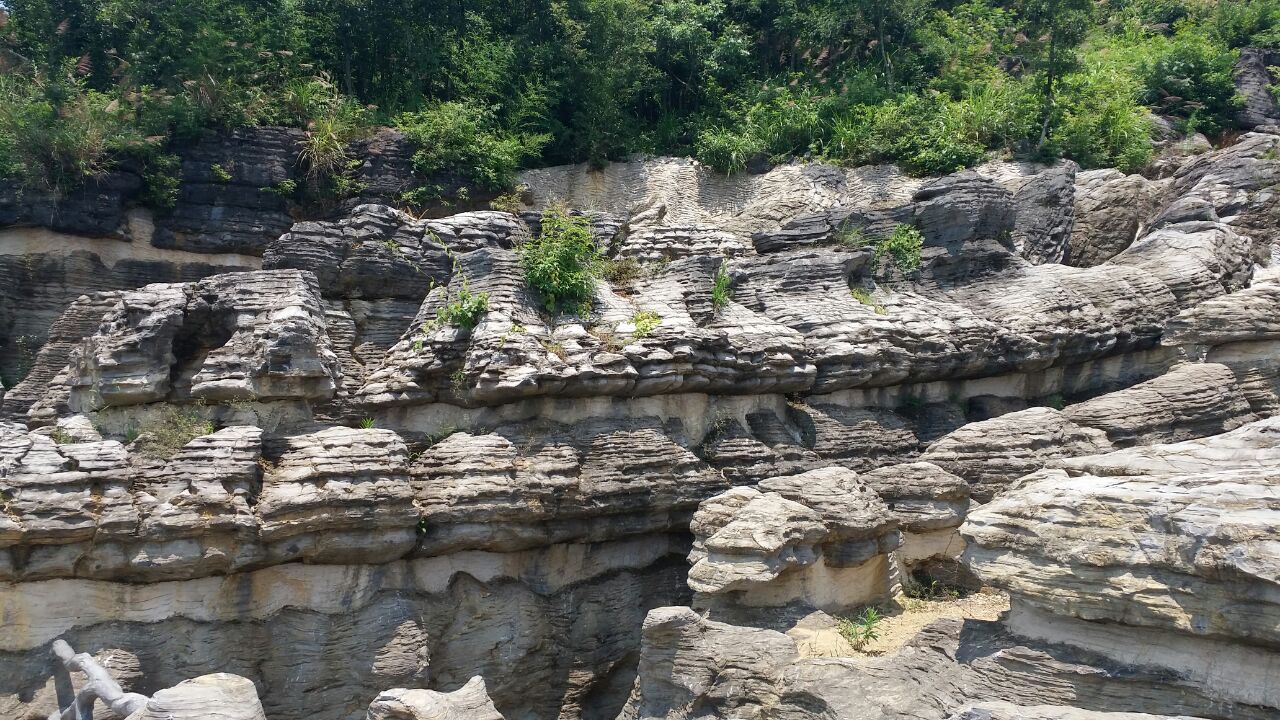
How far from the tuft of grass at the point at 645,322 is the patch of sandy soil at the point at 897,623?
3.76 metres

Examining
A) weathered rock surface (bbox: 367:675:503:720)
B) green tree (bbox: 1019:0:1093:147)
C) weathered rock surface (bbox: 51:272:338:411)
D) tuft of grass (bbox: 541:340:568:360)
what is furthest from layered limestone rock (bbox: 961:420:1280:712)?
green tree (bbox: 1019:0:1093:147)

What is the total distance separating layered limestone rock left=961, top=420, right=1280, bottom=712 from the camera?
6.04 meters

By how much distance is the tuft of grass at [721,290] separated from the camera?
12.3 meters

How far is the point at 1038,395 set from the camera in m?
13.7

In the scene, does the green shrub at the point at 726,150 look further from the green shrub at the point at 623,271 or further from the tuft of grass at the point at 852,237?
the green shrub at the point at 623,271

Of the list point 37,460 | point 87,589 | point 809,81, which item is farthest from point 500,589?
point 809,81

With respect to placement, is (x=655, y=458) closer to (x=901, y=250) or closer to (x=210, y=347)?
(x=210, y=347)

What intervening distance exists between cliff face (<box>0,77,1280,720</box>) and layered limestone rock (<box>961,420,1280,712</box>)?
3 cm

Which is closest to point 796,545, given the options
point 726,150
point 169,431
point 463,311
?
point 463,311

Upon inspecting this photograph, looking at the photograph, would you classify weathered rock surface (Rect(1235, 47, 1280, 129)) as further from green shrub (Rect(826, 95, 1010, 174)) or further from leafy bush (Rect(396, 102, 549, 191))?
leafy bush (Rect(396, 102, 549, 191))

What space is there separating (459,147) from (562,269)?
653cm

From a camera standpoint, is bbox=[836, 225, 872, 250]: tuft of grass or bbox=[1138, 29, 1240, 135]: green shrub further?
bbox=[1138, 29, 1240, 135]: green shrub

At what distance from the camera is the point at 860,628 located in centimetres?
964

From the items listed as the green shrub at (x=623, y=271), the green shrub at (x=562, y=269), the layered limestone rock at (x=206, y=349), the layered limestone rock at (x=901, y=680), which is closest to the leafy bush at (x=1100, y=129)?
Answer: the green shrub at (x=623, y=271)
